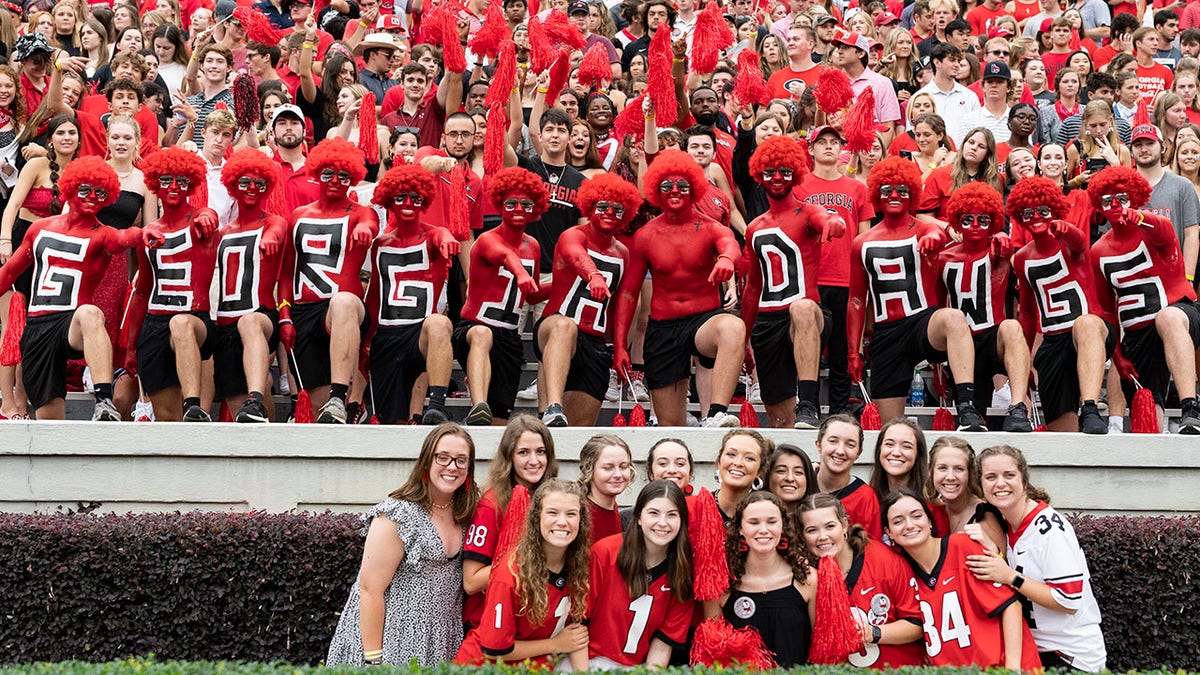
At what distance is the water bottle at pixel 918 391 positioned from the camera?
32.6 ft

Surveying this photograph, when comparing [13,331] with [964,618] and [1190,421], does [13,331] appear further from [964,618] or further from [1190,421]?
[1190,421]

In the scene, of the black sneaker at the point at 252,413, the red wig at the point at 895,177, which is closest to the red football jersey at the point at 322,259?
the black sneaker at the point at 252,413

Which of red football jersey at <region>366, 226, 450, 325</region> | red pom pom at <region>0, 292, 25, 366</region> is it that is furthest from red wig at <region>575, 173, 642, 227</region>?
red pom pom at <region>0, 292, 25, 366</region>

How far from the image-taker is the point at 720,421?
823 cm

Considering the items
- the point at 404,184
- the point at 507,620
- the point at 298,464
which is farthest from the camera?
the point at 404,184

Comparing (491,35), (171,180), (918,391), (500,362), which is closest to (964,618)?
(500,362)

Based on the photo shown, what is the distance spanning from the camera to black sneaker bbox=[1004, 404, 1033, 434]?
8.09 meters

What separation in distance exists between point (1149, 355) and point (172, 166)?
5.54 m

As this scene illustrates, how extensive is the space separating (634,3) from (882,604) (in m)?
8.61

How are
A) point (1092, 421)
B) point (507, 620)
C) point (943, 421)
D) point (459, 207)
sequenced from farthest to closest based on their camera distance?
1. point (459, 207)
2. point (943, 421)
3. point (1092, 421)
4. point (507, 620)

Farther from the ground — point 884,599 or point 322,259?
point 322,259

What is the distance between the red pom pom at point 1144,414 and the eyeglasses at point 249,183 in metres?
4.98

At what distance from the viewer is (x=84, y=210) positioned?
345 inches

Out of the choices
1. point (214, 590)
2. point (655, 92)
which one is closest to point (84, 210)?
point (214, 590)
